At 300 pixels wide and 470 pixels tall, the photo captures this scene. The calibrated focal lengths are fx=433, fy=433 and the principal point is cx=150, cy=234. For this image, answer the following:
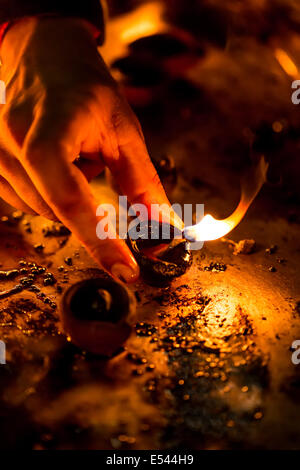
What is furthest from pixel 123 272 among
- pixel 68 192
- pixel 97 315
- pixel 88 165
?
pixel 88 165

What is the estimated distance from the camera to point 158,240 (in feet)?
6.49

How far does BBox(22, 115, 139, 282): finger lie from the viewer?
1.67m

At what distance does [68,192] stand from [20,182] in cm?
41

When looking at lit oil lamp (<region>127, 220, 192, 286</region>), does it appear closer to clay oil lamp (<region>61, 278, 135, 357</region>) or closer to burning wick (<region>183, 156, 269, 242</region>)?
burning wick (<region>183, 156, 269, 242</region>)

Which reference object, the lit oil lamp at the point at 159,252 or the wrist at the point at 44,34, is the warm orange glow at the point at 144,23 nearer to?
the wrist at the point at 44,34

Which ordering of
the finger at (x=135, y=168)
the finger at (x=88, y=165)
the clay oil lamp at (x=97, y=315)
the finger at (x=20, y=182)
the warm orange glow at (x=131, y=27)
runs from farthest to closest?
the warm orange glow at (x=131, y=27) → the finger at (x=88, y=165) → the finger at (x=135, y=168) → the finger at (x=20, y=182) → the clay oil lamp at (x=97, y=315)

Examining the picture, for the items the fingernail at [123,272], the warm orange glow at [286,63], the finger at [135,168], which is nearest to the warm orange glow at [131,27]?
the warm orange glow at [286,63]

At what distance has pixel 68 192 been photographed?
169 centimetres

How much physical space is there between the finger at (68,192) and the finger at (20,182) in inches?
10.1

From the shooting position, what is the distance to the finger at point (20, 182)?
6.45 feet

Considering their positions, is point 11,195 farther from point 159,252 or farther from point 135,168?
point 159,252

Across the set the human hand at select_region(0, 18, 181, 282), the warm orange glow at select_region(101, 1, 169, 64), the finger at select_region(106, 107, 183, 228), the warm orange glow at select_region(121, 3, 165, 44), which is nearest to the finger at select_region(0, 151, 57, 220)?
Result: the human hand at select_region(0, 18, 181, 282)

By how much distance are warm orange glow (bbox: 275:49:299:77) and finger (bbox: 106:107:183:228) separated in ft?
7.18
